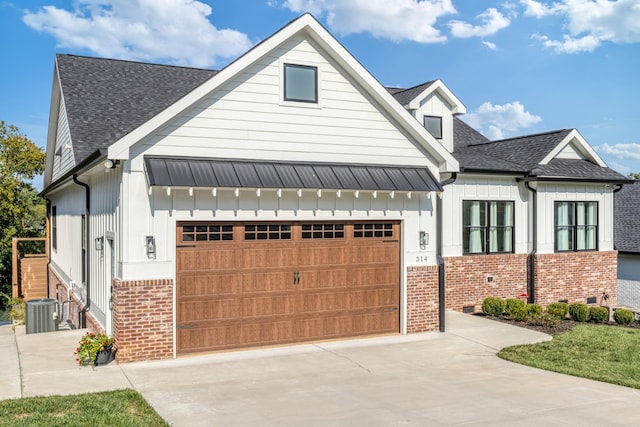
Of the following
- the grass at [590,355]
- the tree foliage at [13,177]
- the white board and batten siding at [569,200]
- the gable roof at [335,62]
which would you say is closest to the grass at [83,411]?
the gable roof at [335,62]

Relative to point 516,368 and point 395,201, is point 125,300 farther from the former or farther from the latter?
point 516,368

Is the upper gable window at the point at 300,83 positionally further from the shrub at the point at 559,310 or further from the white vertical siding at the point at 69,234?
the shrub at the point at 559,310

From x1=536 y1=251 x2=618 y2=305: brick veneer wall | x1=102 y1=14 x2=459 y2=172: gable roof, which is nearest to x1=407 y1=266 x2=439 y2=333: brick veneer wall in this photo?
x1=102 y1=14 x2=459 y2=172: gable roof

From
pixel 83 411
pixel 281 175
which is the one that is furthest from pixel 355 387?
pixel 281 175

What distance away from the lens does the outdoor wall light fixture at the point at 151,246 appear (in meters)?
10.1

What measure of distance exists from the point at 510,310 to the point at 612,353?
155 inches

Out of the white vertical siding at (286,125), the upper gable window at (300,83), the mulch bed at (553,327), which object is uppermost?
the upper gable window at (300,83)

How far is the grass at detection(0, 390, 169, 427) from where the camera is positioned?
6.92 m

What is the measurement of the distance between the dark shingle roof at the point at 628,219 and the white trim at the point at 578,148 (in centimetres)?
511

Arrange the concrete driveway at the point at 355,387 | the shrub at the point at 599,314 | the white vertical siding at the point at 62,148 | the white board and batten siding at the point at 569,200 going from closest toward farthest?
the concrete driveway at the point at 355,387, the shrub at the point at 599,314, the white vertical siding at the point at 62,148, the white board and batten siding at the point at 569,200

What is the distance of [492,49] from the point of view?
68.5 ft

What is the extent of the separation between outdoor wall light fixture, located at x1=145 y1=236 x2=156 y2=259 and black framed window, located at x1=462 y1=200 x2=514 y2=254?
933 centimetres

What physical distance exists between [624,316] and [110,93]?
15355mm

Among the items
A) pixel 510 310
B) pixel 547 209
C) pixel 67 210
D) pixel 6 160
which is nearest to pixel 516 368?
pixel 510 310
